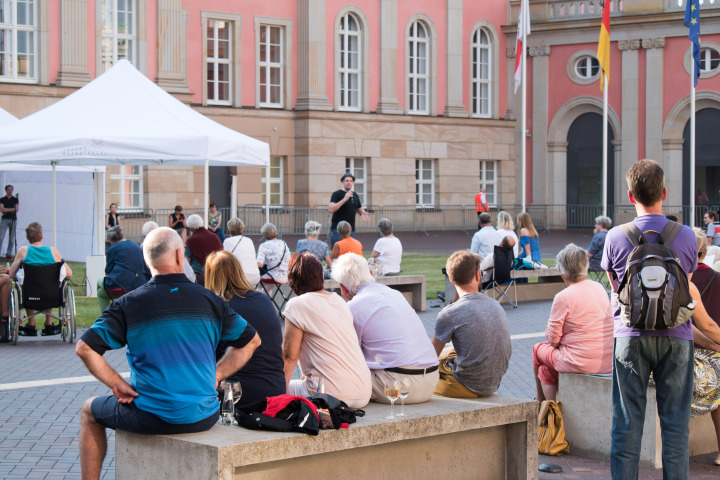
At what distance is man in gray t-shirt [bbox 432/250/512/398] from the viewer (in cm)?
678

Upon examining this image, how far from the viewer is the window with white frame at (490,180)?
1649 inches

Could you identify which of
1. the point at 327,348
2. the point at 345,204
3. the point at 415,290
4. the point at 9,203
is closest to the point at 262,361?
the point at 327,348

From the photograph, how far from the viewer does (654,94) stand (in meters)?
38.9

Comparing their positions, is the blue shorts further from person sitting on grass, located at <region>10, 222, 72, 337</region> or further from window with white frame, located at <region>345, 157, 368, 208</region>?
window with white frame, located at <region>345, 157, 368, 208</region>

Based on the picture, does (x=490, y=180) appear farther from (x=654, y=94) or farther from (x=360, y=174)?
(x=654, y=94)

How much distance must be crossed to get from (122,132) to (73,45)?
56.7 feet

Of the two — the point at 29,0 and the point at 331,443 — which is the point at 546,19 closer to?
the point at 29,0

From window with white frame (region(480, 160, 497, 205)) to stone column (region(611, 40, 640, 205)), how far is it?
16.6 feet

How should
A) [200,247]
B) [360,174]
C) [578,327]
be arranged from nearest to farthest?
[578,327] < [200,247] < [360,174]

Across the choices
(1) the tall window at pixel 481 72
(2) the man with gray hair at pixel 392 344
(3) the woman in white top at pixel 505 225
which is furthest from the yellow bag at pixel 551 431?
(1) the tall window at pixel 481 72

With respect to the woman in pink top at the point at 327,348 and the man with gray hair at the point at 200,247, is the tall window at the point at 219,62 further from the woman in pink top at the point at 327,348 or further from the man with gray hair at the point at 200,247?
the woman in pink top at the point at 327,348

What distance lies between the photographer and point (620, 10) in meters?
39.8

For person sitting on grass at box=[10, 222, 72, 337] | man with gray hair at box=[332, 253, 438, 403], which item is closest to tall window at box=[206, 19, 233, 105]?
person sitting on grass at box=[10, 222, 72, 337]

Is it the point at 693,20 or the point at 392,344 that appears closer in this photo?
the point at 392,344
